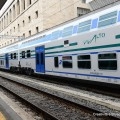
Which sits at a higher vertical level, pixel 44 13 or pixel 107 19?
pixel 44 13

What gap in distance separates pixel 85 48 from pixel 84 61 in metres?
0.66

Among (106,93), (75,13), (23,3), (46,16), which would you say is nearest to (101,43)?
(106,93)

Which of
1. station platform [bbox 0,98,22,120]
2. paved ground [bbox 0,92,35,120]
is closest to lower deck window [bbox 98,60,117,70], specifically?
paved ground [bbox 0,92,35,120]

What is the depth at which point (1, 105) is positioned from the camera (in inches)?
459

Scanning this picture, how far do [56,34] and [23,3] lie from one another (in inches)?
1554

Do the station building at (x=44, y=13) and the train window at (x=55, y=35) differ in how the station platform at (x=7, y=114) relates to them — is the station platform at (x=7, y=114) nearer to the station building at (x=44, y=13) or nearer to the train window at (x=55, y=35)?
the train window at (x=55, y=35)

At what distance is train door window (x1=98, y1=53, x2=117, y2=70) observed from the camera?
Answer: 12.7m

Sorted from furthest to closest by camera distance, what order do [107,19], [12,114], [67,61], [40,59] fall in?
[40,59] → [67,61] → [107,19] → [12,114]

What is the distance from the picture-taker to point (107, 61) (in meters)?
13.1

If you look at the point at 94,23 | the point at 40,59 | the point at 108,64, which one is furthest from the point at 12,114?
the point at 40,59

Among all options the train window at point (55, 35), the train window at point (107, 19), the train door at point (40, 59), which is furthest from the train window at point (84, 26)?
the train door at point (40, 59)

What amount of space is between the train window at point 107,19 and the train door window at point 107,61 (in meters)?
1.40

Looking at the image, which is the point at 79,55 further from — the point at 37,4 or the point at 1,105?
the point at 37,4

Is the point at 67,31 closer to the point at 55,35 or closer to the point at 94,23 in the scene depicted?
the point at 55,35
